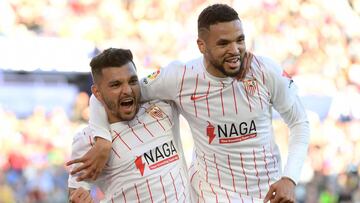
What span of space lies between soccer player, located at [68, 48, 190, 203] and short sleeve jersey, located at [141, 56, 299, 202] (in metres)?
0.10

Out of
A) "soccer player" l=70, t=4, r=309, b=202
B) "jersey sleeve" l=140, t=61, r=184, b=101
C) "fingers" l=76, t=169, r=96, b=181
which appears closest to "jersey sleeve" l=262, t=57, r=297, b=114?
"soccer player" l=70, t=4, r=309, b=202

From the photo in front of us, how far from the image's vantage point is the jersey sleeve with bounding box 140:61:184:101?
2.70m

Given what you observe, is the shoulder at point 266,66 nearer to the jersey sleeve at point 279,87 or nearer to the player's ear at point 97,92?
the jersey sleeve at point 279,87

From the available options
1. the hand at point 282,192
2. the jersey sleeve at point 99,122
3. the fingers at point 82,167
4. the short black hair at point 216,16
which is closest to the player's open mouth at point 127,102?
the jersey sleeve at point 99,122

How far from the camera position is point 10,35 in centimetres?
774

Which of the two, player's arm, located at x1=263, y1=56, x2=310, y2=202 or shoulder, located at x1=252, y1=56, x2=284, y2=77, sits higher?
shoulder, located at x1=252, y1=56, x2=284, y2=77

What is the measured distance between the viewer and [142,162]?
264 cm

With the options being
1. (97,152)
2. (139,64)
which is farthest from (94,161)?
(139,64)

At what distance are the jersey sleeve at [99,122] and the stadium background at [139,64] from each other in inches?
160

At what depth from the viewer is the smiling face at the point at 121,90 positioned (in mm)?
2602

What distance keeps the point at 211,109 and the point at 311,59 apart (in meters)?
6.89

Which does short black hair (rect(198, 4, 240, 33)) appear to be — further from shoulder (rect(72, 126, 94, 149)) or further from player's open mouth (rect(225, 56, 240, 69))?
shoulder (rect(72, 126, 94, 149))

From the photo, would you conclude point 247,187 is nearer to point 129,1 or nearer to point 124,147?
point 124,147

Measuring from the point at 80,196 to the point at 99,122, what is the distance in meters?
0.30
